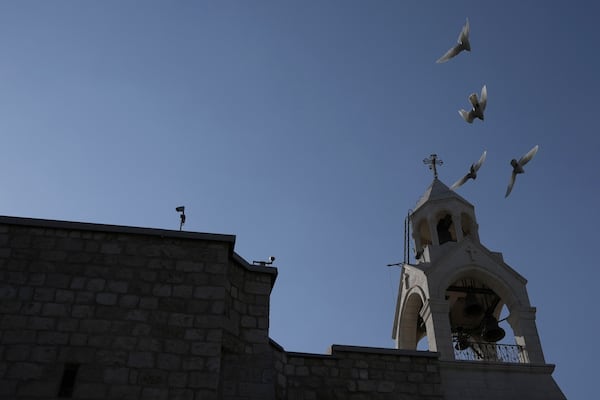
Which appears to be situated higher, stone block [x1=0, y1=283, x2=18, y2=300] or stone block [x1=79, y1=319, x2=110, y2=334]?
stone block [x1=0, y1=283, x2=18, y2=300]

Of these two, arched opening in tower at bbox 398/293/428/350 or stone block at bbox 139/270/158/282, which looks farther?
arched opening in tower at bbox 398/293/428/350

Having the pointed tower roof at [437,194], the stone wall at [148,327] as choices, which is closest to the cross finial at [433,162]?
the pointed tower roof at [437,194]

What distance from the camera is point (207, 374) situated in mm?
7828

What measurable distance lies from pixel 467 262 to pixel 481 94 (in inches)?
147

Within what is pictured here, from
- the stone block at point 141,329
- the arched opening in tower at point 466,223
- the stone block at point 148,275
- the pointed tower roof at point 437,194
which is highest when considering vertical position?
the pointed tower roof at point 437,194

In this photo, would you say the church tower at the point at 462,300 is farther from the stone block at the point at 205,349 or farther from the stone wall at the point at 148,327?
the stone block at the point at 205,349

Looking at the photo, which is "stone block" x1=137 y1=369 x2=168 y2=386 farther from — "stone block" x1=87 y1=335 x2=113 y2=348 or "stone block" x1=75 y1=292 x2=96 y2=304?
"stone block" x1=75 y1=292 x2=96 y2=304

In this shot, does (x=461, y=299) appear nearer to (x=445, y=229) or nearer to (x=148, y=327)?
(x=445, y=229)

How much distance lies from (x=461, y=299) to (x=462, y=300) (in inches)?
1.5

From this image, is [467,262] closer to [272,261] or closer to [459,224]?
[459,224]

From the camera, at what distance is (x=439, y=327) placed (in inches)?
479

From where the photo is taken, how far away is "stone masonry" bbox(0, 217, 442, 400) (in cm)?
761

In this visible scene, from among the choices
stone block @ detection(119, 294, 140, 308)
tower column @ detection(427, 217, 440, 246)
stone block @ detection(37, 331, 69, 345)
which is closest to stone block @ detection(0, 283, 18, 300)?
stone block @ detection(37, 331, 69, 345)

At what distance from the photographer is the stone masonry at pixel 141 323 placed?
7605 mm
